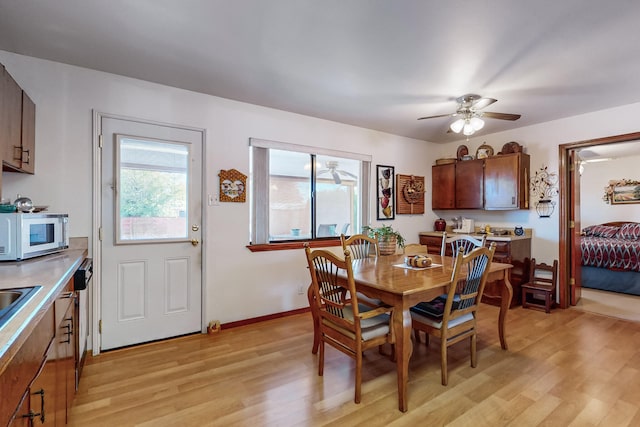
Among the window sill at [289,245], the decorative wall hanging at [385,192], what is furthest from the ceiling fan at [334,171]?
the window sill at [289,245]

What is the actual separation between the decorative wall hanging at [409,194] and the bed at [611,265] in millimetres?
2663

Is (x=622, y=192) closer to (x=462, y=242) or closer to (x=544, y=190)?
(x=544, y=190)

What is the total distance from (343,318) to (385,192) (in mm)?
2842

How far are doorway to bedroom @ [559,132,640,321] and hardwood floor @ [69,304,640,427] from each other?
1.04 m

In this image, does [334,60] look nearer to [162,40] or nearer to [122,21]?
[162,40]

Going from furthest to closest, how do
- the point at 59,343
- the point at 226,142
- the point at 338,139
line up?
the point at 338,139, the point at 226,142, the point at 59,343

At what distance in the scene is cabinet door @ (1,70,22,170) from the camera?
6.02 ft

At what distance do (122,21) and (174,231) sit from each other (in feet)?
5.67

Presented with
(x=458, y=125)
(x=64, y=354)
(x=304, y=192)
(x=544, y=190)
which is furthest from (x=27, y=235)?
(x=544, y=190)

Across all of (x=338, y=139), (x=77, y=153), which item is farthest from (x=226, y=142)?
(x=338, y=139)

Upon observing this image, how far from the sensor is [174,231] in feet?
9.76

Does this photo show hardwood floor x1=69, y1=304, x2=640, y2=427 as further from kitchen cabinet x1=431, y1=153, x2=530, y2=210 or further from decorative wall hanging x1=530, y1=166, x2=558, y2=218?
kitchen cabinet x1=431, y1=153, x2=530, y2=210

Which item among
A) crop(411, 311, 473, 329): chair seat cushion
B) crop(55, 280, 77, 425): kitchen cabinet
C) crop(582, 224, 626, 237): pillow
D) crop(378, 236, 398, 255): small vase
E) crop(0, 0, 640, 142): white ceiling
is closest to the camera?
crop(55, 280, 77, 425): kitchen cabinet

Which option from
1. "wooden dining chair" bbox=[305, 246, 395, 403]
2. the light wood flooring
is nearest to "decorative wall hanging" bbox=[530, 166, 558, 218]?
the light wood flooring
